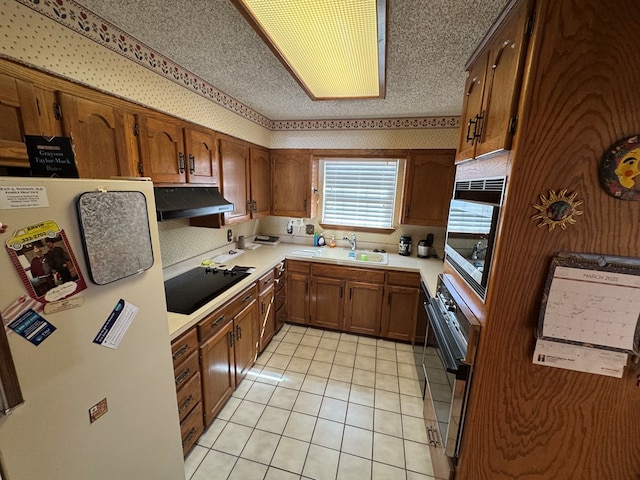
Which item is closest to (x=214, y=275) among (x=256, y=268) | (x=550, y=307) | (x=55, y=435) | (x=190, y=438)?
(x=256, y=268)

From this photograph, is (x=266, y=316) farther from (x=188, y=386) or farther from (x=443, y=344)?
(x=443, y=344)

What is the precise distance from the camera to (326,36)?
1.29 metres

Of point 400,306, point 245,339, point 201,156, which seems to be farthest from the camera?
point 400,306

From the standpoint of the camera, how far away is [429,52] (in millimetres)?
1506

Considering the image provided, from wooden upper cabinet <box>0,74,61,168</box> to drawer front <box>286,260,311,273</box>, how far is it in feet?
7.19

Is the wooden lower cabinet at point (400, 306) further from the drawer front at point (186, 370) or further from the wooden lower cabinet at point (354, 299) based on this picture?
the drawer front at point (186, 370)

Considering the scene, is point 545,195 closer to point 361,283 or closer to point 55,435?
point 55,435

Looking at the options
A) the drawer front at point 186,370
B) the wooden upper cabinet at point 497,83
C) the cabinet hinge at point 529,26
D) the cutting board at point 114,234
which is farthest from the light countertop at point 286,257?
the cabinet hinge at point 529,26

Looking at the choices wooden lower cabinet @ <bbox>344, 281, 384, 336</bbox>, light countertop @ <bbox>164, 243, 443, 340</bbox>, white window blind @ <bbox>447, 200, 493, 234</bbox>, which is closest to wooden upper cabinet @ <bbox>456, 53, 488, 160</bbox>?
white window blind @ <bbox>447, 200, 493, 234</bbox>

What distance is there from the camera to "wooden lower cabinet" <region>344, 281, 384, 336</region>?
288 centimetres

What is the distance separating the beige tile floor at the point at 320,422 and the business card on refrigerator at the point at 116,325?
118 centimetres

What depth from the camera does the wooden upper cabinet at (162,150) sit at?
1.56 metres

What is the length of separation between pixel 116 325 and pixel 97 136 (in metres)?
0.96

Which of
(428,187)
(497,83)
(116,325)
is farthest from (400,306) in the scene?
(116,325)
